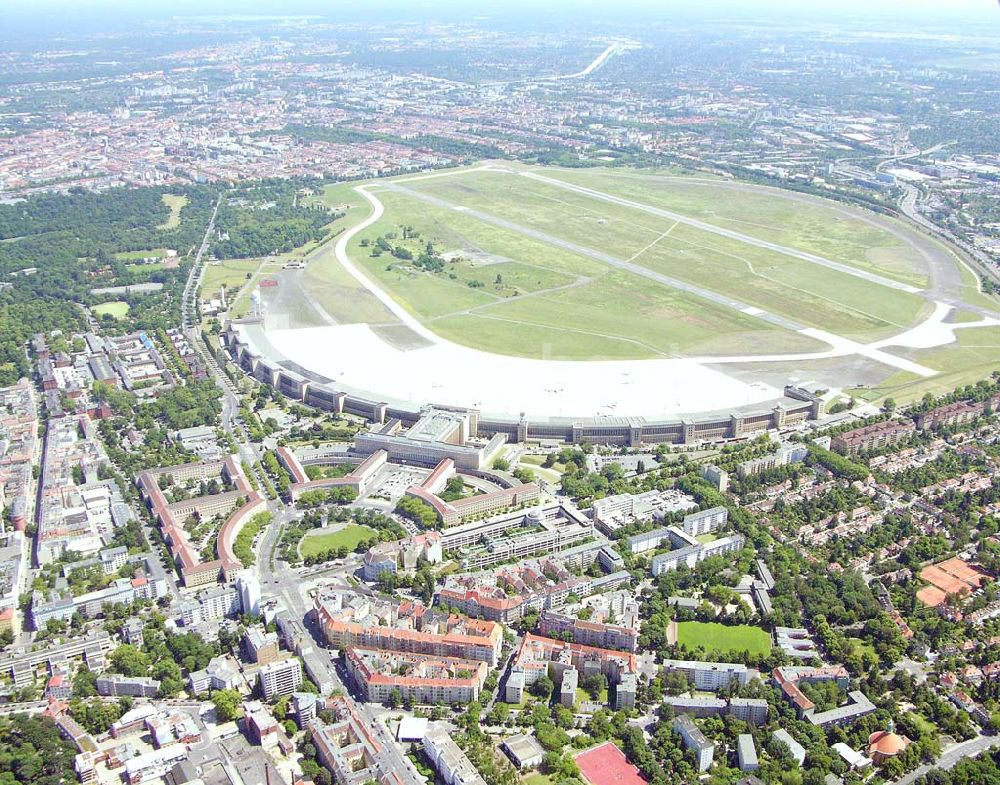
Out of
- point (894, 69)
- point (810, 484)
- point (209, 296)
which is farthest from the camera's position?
point (894, 69)

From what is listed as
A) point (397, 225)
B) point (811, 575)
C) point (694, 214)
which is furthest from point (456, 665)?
point (694, 214)

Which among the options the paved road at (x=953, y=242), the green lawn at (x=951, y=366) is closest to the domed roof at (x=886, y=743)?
the green lawn at (x=951, y=366)

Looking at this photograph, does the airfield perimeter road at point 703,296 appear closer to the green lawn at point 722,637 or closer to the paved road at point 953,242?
the paved road at point 953,242

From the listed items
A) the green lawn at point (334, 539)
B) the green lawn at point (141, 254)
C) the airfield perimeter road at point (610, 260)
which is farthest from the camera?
the green lawn at point (141, 254)

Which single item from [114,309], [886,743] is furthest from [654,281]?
[886,743]

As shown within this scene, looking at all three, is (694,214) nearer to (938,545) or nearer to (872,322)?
(872,322)

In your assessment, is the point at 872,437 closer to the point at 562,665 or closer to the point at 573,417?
the point at 573,417
